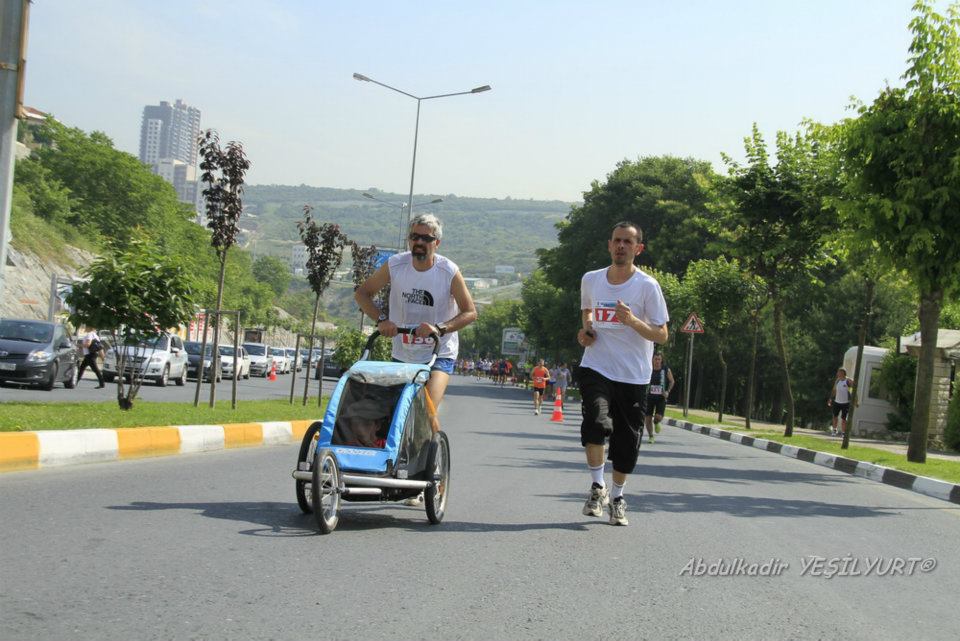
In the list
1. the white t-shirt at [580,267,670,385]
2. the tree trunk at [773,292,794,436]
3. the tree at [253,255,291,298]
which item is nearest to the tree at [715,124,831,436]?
the tree trunk at [773,292,794,436]

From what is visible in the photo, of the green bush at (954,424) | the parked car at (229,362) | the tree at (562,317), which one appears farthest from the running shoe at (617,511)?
the tree at (562,317)

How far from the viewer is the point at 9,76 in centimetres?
865

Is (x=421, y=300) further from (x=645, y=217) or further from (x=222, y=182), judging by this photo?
(x=645, y=217)

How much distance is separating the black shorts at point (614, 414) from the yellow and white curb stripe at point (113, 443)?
4.59m

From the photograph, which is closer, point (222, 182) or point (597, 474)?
point (597, 474)

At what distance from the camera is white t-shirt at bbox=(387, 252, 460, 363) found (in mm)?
7820

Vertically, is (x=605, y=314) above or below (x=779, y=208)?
below

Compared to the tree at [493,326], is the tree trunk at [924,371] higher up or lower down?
lower down

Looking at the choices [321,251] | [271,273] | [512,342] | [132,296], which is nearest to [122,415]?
[132,296]

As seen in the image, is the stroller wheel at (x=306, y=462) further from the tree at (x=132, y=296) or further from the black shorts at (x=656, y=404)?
the black shorts at (x=656, y=404)

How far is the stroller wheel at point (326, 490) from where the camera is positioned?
6281mm

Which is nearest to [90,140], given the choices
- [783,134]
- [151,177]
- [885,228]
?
[151,177]

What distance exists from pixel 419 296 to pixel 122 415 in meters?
7.35

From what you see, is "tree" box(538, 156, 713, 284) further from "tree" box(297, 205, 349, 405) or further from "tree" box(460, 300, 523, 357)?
"tree" box(460, 300, 523, 357)
